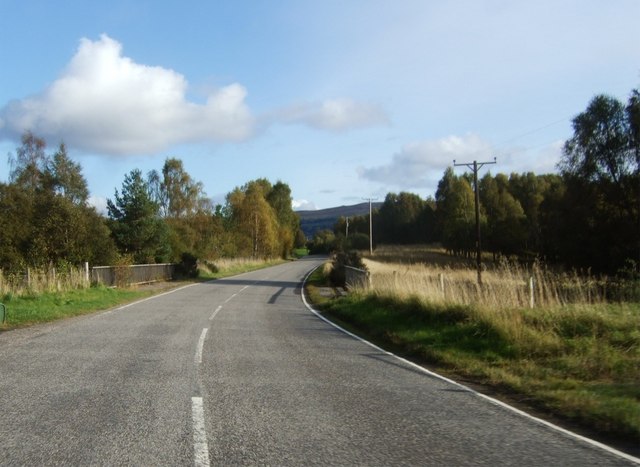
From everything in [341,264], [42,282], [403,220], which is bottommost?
[341,264]

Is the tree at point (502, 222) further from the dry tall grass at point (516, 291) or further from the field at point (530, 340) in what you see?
the field at point (530, 340)

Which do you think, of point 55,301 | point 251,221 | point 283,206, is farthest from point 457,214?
point 55,301

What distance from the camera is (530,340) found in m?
11.3

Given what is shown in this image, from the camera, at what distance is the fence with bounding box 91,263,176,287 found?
1168 inches

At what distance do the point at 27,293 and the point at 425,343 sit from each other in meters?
16.9

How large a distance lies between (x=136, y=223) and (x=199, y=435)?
3828 centimetres

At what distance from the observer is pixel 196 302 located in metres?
24.2

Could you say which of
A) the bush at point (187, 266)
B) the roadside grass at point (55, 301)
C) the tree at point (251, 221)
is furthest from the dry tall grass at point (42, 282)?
the tree at point (251, 221)

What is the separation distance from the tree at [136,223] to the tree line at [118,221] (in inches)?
2.8

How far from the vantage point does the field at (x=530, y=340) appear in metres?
7.61

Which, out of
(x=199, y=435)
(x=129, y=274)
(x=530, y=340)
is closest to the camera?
(x=199, y=435)

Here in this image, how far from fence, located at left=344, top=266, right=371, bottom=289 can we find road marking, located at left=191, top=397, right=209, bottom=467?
57.2 ft

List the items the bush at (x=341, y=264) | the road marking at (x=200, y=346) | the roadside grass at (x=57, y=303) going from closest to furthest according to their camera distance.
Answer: the road marking at (x=200, y=346), the roadside grass at (x=57, y=303), the bush at (x=341, y=264)

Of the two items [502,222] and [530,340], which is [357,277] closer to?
[530,340]
